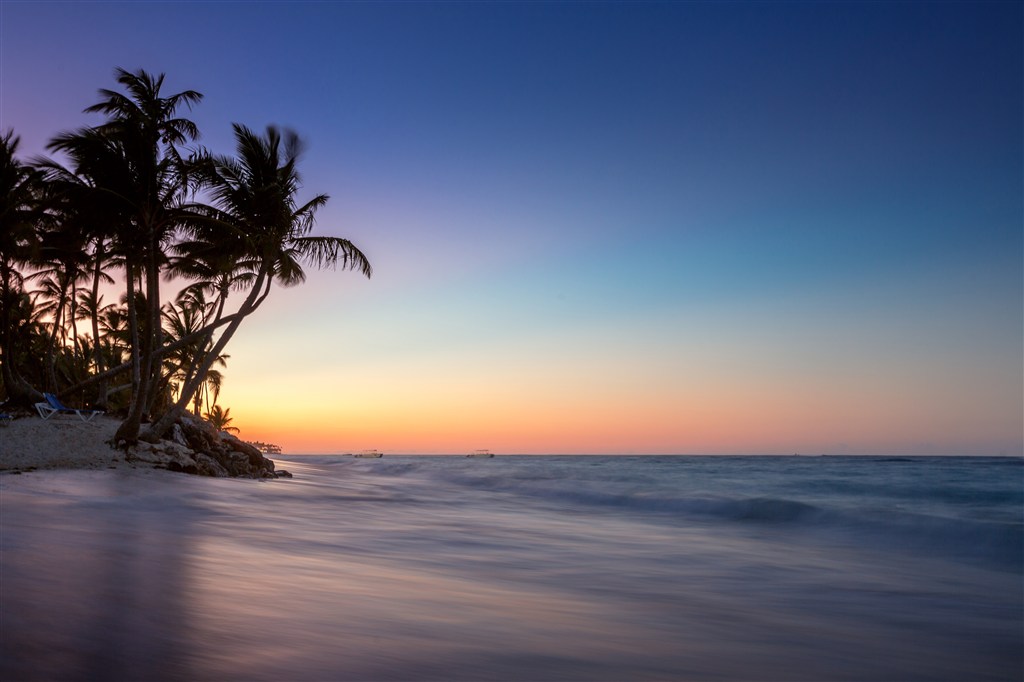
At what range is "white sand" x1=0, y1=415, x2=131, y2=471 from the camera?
12445mm

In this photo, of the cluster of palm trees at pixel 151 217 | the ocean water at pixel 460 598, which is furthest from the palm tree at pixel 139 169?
the ocean water at pixel 460 598

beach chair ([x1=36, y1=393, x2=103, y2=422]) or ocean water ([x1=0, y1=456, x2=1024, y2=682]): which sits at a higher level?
beach chair ([x1=36, y1=393, x2=103, y2=422])

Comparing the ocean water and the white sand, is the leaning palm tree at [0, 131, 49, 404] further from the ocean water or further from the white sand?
the ocean water

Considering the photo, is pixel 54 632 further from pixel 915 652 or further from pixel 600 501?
pixel 600 501

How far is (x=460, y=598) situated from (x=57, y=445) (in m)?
13.6

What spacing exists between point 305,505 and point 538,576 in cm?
538

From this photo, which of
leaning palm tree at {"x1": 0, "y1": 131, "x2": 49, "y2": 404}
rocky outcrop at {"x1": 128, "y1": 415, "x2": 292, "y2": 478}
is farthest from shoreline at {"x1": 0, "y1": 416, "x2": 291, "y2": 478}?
leaning palm tree at {"x1": 0, "y1": 131, "x2": 49, "y2": 404}

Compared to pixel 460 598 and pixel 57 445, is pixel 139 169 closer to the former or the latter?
pixel 57 445

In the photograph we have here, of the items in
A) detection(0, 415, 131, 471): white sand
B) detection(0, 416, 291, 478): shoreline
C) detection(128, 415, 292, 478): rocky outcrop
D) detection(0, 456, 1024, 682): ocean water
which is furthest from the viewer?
detection(128, 415, 292, 478): rocky outcrop

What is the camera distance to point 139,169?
14539mm

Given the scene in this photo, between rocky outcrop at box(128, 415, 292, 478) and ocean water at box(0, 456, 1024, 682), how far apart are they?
506 centimetres

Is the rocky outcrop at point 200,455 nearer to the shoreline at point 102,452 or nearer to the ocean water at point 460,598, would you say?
the shoreline at point 102,452

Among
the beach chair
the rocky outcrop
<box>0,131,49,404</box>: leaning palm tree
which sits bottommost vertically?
the rocky outcrop

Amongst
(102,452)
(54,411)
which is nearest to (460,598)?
(102,452)
